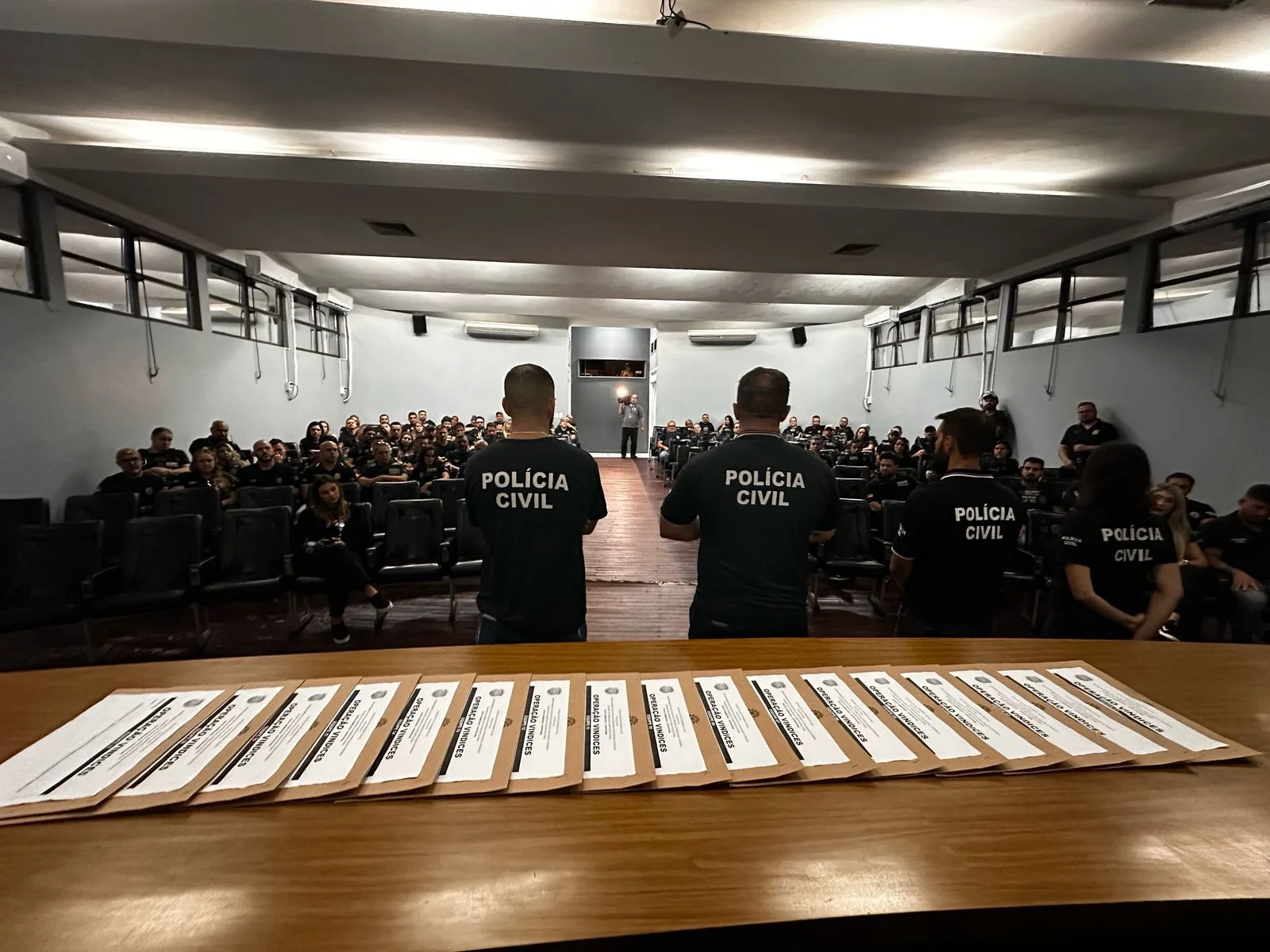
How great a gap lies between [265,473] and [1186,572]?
729 centimetres

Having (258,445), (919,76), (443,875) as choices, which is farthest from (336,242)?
(443,875)

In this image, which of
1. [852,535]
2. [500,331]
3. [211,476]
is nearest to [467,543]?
[211,476]

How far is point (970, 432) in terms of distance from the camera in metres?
2.01

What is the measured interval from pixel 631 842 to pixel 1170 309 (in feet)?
28.9

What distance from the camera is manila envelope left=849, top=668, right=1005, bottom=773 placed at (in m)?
0.83

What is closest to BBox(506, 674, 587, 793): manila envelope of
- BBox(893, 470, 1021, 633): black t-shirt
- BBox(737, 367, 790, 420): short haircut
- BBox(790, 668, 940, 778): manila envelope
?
BBox(790, 668, 940, 778): manila envelope

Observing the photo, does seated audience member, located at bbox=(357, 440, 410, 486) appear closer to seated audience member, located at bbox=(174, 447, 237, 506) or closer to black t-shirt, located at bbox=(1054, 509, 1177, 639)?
seated audience member, located at bbox=(174, 447, 237, 506)

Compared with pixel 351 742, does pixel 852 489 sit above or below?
below

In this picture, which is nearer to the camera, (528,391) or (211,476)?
(528,391)

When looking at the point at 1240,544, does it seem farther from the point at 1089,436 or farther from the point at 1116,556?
the point at 1089,436

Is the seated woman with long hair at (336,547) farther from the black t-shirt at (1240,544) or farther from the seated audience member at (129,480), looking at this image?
the black t-shirt at (1240,544)

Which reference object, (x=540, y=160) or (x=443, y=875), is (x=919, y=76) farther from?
(x=443, y=875)

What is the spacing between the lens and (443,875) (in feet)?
2.05

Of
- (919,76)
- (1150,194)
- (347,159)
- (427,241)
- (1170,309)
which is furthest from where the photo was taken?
(427,241)
